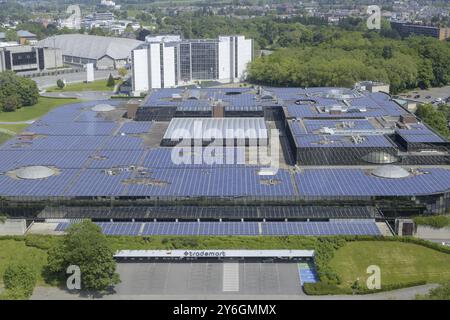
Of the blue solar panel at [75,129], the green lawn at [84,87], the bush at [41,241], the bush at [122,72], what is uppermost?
the bush at [122,72]

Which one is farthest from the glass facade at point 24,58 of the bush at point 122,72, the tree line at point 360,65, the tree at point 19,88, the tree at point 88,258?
the tree at point 88,258

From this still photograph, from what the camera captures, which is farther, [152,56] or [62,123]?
[152,56]

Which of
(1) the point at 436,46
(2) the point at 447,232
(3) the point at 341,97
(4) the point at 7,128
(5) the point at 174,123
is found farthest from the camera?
(1) the point at 436,46

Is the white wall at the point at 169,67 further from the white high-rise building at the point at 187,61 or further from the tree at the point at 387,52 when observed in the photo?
the tree at the point at 387,52

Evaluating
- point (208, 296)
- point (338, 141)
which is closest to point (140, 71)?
point (338, 141)

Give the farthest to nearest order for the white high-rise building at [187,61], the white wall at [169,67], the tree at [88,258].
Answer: the white wall at [169,67] → the white high-rise building at [187,61] → the tree at [88,258]

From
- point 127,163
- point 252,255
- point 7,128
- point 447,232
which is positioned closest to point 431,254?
point 447,232

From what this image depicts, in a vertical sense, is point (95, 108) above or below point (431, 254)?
above

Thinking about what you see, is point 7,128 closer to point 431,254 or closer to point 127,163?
point 127,163
